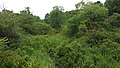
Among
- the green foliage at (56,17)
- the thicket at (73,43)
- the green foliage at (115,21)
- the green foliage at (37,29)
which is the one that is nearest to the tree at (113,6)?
the thicket at (73,43)

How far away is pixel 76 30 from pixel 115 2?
5538mm

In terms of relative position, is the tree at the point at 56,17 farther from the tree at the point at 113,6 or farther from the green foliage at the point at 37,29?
the tree at the point at 113,6

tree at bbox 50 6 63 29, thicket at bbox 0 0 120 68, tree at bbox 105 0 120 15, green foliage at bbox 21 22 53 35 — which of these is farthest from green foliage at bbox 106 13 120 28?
tree at bbox 50 6 63 29

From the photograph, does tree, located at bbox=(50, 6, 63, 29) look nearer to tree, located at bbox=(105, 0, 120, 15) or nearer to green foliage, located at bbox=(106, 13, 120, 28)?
tree, located at bbox=(105, 0, 120, 15)

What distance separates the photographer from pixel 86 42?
57.8 feet

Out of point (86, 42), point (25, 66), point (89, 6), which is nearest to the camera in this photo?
point (25, 66)

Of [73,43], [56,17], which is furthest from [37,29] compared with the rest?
[73,43]

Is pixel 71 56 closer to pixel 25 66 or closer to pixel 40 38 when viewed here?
pixel 40 38

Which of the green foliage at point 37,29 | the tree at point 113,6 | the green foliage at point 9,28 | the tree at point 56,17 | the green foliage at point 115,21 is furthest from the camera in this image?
the tree at point 56,17

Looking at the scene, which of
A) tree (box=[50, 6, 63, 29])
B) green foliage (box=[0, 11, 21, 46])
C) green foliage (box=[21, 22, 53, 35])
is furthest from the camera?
tree (box=[50, 6, 63, 29])

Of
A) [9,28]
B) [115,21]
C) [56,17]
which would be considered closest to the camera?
[9,28]

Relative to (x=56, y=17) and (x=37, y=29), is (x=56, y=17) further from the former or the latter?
(x=37, y=29)

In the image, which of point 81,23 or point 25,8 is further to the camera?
point 25,8

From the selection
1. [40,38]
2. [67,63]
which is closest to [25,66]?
[67,63]
